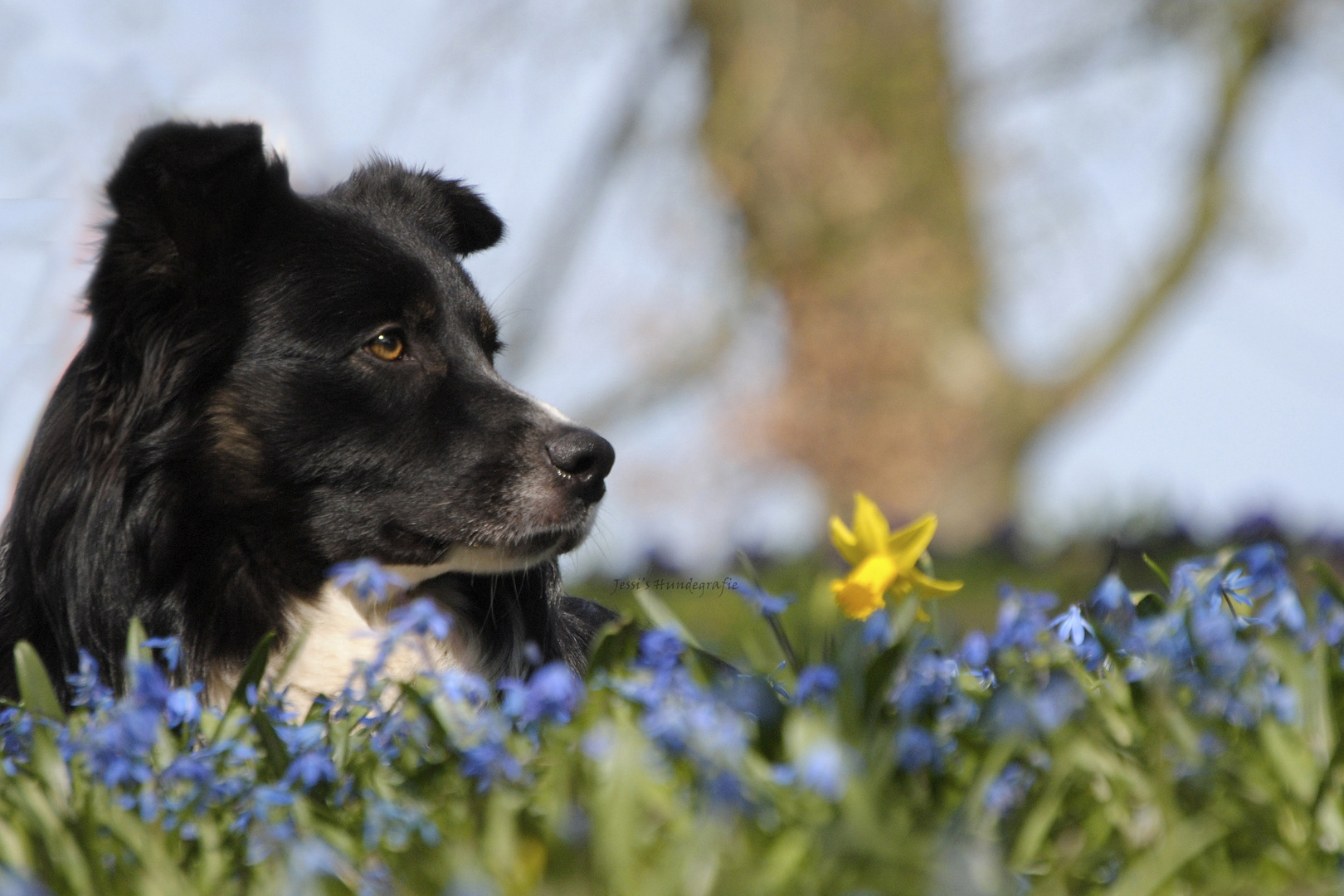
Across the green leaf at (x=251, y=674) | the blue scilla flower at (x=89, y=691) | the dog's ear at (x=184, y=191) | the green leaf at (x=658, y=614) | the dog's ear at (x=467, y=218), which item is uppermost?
the dog's ear at (x=184, y=191)

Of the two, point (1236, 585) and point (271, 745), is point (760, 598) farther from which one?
point (1236, 585)

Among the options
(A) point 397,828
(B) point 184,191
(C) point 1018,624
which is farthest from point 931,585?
(B) point 184,191

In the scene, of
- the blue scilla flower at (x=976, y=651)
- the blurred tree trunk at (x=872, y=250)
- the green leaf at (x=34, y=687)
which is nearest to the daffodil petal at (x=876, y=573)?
the blue scilla flower at (x=976, y=651)

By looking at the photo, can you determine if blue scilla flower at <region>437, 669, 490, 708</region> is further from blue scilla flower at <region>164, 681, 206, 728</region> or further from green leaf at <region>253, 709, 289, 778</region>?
blue scilla flower at <region>164, 681, 206, 728</region>

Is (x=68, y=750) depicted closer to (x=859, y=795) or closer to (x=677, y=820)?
(x=677, y=820)

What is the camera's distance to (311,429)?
10.7 feet

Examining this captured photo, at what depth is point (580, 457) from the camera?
3.35 m

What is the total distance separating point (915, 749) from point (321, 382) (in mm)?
2044

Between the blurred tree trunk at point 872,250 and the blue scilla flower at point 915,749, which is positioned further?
the blurred tree trunk at point 872,250

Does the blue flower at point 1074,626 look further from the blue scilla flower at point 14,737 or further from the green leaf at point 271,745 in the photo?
the blue scilla flower at point 14,737

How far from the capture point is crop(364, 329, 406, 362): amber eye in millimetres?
3377

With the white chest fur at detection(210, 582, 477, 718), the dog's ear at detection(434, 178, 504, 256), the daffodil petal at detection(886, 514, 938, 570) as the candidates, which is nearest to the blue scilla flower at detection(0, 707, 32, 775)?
the white chest fur at detection(210, 582, 477, 718)

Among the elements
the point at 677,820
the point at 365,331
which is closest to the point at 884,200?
the point at 365,331

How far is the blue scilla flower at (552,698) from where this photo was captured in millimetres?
1861
